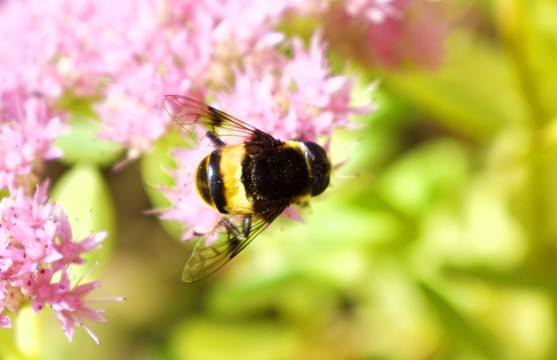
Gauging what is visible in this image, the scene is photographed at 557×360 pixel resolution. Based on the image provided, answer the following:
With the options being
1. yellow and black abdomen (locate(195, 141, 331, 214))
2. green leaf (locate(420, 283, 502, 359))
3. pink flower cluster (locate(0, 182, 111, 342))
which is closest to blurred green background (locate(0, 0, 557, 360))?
green leaf (locate(420, 283, 502, 359))

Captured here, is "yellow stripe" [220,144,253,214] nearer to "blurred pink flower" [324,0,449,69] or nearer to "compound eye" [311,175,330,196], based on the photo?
"compound eye" [311,175,330,196]

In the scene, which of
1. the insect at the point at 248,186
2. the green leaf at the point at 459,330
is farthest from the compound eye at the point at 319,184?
the green leaf at the point at 459,330

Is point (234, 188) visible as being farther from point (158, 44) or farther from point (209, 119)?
point (158, 44)

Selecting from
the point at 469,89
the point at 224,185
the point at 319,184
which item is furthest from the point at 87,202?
the point at 469,89

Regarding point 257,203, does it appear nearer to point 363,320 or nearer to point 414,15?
point 414,15

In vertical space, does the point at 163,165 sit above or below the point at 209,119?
below

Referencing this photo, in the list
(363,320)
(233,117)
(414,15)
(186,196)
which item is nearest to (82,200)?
(186,196)
